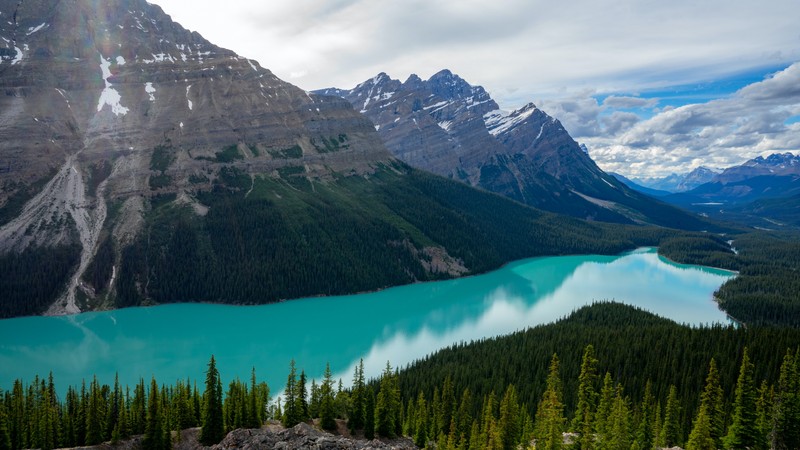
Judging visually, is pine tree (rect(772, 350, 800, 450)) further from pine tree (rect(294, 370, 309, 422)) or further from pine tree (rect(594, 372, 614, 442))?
pine tree (rect(294, 370, 309, 422))

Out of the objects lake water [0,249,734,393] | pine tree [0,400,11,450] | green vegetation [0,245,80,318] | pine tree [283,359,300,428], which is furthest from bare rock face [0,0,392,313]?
pine tree [283,359,300,428]

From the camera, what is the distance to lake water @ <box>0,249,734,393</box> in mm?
87500

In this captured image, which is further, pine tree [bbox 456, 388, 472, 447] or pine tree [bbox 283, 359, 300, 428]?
pine tree [bbox 456, 388, 472, 447]

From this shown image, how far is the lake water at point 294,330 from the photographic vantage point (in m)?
87.5

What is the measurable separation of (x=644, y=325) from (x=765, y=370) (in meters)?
26.0

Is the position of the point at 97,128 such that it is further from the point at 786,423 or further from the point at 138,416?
the point at 786,423

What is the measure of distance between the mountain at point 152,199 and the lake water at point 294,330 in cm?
913

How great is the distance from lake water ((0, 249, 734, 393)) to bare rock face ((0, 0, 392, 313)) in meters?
24.0

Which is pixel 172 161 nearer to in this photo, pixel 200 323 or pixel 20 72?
pixel 20 72

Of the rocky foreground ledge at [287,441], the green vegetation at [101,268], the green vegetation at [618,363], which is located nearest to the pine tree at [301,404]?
the rocky foreground ledge at [287,441]

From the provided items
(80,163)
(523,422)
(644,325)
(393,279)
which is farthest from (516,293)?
(80,163)

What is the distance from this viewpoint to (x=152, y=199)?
6063 inches

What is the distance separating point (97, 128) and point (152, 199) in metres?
34.8

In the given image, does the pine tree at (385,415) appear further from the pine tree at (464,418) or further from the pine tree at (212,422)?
the pine tree at (212,422)
